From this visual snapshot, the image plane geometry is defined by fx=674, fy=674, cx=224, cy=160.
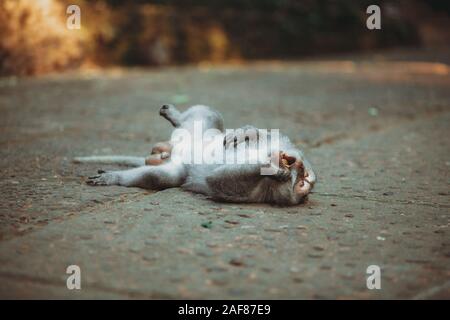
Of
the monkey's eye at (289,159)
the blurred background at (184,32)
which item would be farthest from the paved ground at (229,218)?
the blurred background at (184,32)

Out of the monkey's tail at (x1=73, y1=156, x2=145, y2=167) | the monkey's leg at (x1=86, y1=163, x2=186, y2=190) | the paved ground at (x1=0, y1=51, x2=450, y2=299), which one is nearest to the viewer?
the paved ground at (x1=0, y1=51, x2=450, y2=299)

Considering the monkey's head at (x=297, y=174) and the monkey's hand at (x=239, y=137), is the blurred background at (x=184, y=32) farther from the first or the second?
the monkey's head at (x=297, y=174)

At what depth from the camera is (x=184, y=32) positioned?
1165cm

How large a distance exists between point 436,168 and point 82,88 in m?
4.96

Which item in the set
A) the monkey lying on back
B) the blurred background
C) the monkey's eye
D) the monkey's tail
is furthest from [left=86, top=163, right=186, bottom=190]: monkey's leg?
the blurred background

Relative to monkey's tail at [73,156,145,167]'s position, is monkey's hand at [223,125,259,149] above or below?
below

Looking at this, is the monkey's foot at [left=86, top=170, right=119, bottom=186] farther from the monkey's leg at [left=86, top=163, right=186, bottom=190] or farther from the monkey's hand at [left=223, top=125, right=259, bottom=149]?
the monkey's hand at [left=223, top=125, right=259, bottom=149]

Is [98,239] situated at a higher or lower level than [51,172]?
lower

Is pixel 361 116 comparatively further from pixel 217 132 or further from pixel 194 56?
pixel 194 56

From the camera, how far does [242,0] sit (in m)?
13.3

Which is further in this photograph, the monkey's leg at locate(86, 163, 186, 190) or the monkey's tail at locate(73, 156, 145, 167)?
the monkey's tail at locate(73, 156, 145, 167)

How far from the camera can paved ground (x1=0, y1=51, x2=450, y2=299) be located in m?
2.48

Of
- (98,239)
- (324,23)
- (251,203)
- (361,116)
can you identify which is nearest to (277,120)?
(361,116)
